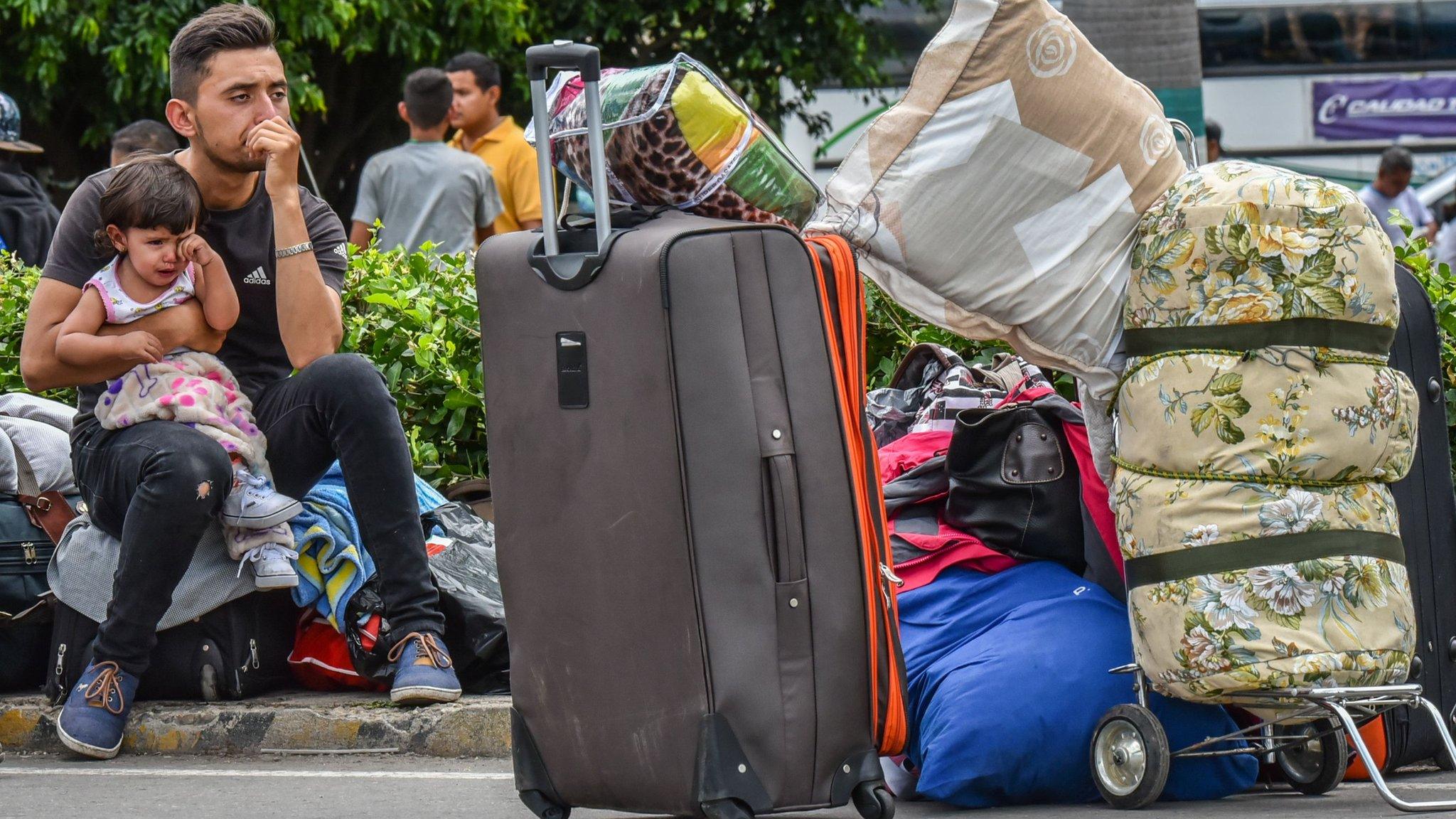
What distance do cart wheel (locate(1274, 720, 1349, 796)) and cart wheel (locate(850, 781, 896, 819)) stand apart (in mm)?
796

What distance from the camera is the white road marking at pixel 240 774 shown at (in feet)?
11.8

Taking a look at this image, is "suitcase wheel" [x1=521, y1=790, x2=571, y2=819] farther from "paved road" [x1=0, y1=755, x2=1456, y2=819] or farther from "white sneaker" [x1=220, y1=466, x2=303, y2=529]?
"white sneaker" [x1=220, y1=466, x2=303, y2=529]

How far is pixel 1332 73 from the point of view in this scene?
697 inches

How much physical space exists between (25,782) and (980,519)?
6.69 ft

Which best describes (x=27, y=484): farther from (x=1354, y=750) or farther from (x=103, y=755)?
(x=1354, y=750)

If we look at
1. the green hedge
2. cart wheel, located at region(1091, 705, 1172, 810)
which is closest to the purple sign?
the green hedge

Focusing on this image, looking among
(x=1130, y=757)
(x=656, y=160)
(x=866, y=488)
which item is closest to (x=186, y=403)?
(x=656, y=160)

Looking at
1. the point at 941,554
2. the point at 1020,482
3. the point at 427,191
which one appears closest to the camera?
the point at 1020,482

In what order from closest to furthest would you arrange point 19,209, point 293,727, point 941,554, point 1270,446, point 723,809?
point 723,809, point 1270,446, point 941,554, point 293,727, point 19,209

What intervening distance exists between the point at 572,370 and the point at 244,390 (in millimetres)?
1642

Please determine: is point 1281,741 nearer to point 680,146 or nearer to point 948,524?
point 948,524

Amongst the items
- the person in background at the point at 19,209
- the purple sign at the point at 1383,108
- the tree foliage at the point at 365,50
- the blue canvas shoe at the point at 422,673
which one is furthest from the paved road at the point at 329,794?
the purple sign at the point at 1383,108

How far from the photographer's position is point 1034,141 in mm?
2975

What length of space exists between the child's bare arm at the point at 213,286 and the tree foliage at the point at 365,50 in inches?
300
